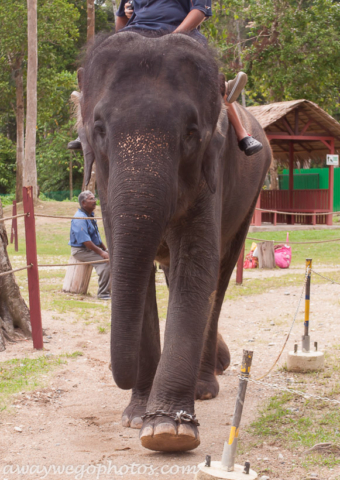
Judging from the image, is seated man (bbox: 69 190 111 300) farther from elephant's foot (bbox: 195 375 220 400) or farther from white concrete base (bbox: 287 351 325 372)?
elephant's foot (bbox: 195 375 220 400)

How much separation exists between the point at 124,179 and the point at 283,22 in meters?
22.0

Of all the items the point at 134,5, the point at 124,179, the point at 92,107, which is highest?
the point at 134,5

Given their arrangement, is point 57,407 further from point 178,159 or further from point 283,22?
point 283,22

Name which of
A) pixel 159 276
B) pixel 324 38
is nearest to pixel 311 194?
pixel 324 38

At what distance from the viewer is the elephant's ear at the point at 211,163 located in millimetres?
3463

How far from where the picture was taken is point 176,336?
3.38 metres

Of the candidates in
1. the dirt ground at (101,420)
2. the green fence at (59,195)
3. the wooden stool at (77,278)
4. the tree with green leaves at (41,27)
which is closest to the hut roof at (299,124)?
the tree with green leaves at (41,27)

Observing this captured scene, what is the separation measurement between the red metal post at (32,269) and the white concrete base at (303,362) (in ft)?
7.81

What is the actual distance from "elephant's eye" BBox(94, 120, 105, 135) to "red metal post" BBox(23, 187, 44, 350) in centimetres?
283

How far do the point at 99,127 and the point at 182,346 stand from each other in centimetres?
122

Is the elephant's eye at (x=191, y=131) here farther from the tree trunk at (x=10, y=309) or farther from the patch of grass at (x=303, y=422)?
the tree trunk at (x=10, y=309)

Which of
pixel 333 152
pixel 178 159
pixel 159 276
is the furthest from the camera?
pixel 333 152

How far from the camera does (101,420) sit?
161 inches

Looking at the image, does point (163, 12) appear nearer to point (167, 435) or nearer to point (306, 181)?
point (167, 435)
